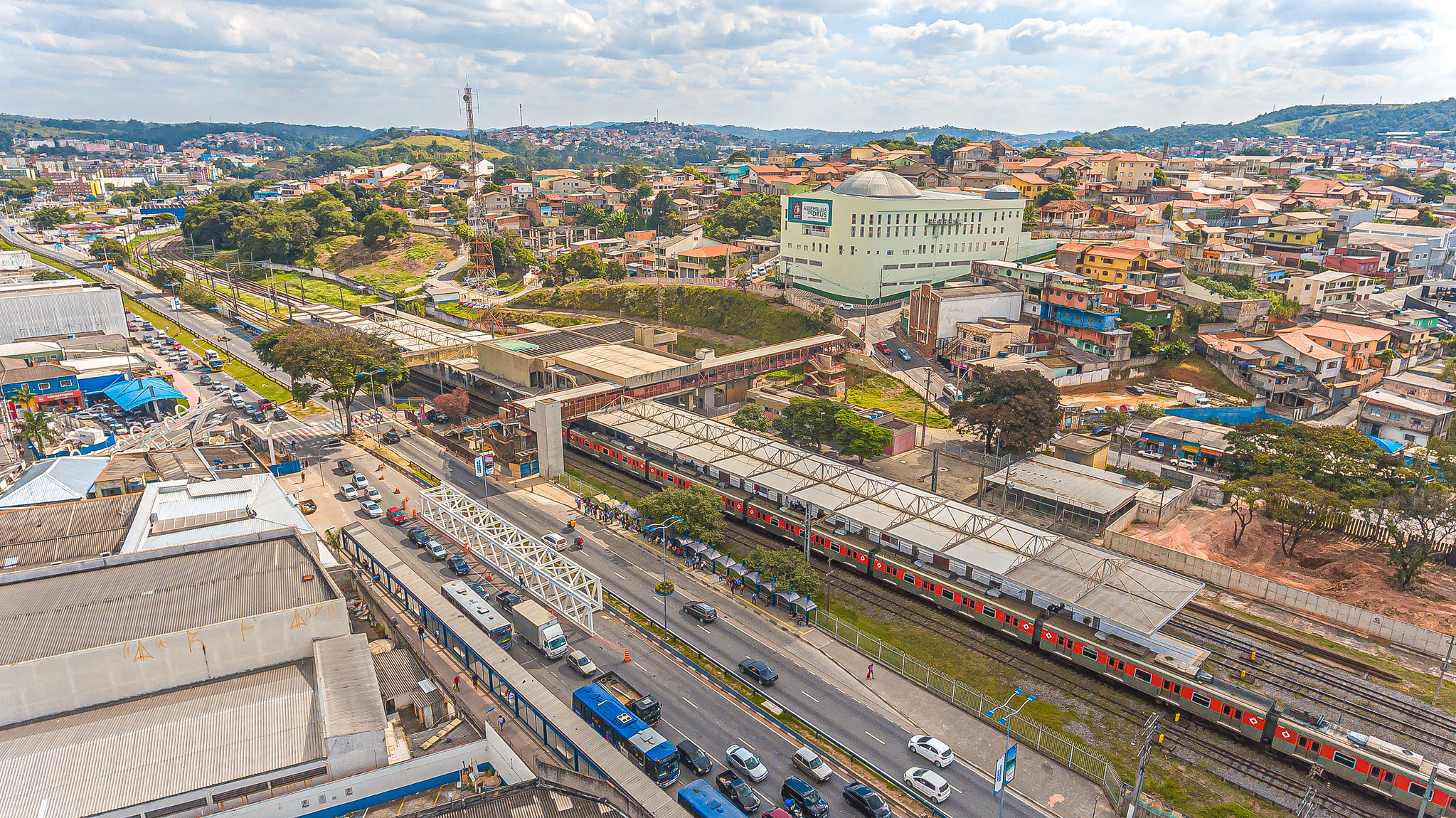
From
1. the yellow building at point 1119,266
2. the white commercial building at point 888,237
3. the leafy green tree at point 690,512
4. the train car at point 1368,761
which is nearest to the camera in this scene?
the train car at point 1368,761

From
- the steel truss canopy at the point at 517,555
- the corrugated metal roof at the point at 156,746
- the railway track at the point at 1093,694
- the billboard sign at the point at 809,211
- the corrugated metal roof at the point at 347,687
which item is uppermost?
the billboard sign at the point at 809,211

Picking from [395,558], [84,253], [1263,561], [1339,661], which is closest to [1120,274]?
[1263,561]

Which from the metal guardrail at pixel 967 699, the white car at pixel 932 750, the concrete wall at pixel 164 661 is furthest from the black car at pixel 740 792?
the concrete wall at pixel 164 661

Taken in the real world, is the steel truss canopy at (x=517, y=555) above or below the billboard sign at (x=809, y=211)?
below

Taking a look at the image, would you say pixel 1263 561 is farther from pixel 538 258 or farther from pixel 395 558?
pixel 538 258

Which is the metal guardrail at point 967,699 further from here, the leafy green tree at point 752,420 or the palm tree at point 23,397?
the palm tree at point 23,397

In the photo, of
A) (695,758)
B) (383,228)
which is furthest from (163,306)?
(695,758)
